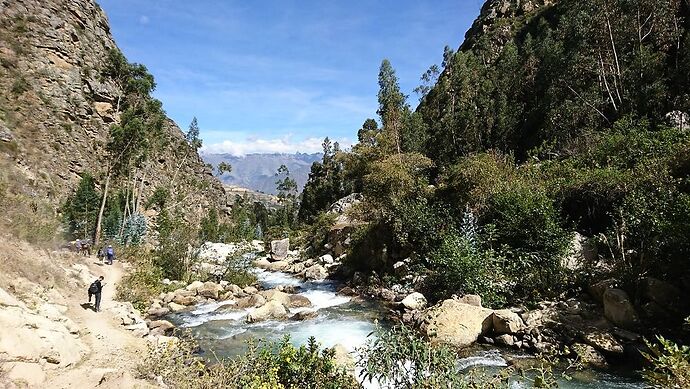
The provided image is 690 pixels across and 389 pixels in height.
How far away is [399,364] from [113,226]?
47057 millimetres

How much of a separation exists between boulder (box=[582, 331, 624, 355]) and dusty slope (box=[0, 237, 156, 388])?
12.0 m

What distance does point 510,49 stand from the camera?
48.2 m

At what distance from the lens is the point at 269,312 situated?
18.4 meters

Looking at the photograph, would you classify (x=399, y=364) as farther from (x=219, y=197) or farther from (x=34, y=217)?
(x=219, y=197)

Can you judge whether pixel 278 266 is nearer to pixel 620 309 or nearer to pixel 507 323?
pixel 507 323

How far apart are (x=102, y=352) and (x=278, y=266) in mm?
25263

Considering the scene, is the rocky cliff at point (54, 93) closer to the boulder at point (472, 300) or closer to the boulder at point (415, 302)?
the boulder at point (415, 302)

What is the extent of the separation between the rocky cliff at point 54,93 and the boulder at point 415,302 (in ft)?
128

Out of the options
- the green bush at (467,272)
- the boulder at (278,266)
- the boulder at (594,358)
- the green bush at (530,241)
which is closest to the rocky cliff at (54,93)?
the boulder at (278,266)

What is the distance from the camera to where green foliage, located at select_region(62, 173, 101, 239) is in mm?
40719

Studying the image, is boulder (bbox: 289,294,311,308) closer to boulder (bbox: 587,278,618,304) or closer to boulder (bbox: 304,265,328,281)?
boulder (bbox: 304,265,328,281)

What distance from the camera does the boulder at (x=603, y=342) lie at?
1191 cm

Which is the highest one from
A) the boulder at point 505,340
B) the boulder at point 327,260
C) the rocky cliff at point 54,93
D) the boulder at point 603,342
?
the rocky cliff at point 54,93

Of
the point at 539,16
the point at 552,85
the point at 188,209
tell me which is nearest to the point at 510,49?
the point at 552,85
